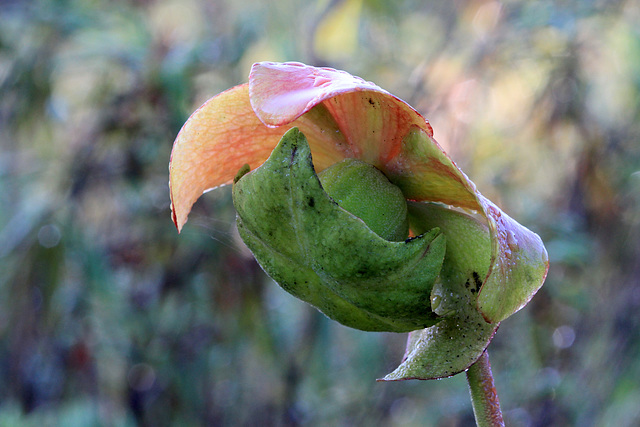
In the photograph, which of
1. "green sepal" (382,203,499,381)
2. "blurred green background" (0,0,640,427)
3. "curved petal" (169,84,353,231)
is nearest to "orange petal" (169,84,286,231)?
"curved petal" (169,84,353,231)

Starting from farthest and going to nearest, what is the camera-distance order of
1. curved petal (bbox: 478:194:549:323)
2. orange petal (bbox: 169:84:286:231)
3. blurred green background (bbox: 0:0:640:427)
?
blurred green background (bbox: 0:0:640:427) → orange petal (bbox: 169:84:286:231) → curved petal (bbox: 478:194:549:323)

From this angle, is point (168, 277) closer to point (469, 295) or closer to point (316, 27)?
point (316, 27)

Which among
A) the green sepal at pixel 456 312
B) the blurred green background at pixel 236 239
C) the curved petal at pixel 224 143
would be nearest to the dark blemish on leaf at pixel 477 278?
the green sepal at pixel 456 312

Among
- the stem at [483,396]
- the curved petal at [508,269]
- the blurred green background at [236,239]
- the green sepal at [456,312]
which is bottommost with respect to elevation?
the blurred green background at [236,239]

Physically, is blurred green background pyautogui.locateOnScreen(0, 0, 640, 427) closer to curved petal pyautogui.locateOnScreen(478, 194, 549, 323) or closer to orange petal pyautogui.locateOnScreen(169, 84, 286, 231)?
orange petal pyautogui.locateOnScreen(169, 84, 286, 231)

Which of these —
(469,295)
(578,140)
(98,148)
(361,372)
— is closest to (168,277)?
(98,148)

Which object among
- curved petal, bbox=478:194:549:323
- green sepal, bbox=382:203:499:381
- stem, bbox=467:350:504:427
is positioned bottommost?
stem, bbox=467:350:504:427

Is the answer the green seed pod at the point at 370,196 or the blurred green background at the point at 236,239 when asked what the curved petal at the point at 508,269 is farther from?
the blurred green background at the point at 236,239

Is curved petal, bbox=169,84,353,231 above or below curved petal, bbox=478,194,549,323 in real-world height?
below

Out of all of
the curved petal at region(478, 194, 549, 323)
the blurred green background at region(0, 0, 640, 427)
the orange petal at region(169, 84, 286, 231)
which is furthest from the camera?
the blurred green background at region(0, 0, 640, 427)

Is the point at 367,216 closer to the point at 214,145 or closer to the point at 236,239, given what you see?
the point at 214,145
